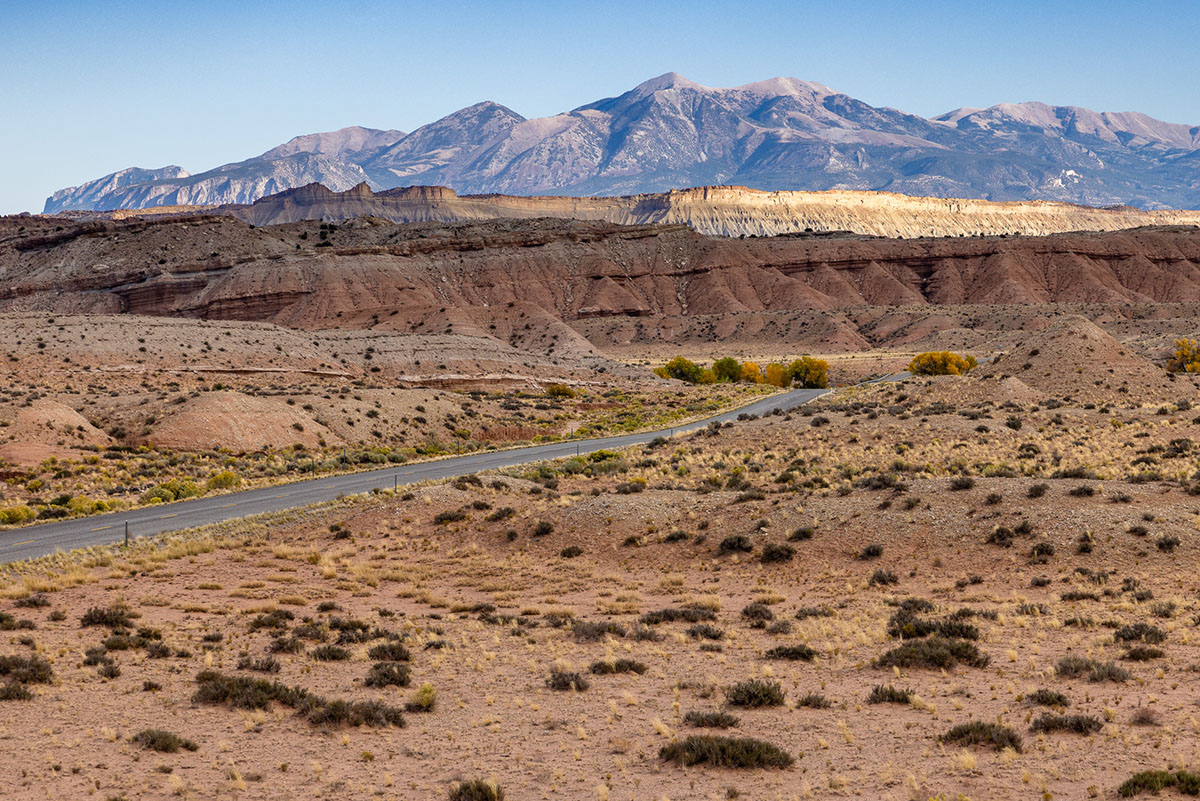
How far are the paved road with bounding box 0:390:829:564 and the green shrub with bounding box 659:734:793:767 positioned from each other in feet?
60.4

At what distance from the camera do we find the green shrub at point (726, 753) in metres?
11.7

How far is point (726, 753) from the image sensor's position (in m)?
11.8

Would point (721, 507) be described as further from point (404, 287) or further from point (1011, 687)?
point (404, 287)

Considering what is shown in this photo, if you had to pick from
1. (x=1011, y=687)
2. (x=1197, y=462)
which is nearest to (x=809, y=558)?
(x=1011, y=687)

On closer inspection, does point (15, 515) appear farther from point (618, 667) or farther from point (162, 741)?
point (618, 667)

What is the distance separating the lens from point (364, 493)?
104 ft

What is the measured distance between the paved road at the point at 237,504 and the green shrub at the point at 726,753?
18.4m

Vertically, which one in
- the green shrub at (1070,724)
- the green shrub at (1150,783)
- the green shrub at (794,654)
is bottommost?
the green shrub at (794,654)

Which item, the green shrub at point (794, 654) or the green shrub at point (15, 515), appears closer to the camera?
the green shrub at point (794, 654)

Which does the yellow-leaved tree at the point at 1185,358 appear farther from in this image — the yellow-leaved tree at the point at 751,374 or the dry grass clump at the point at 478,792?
the dry grass clump at the point at 478,792

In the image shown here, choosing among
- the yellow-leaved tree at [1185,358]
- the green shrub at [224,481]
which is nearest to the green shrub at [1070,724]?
the green shrub at [224,481]

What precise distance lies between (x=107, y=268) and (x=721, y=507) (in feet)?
352

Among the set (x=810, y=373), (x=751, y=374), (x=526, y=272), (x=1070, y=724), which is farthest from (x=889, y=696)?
(x=526, y=272)

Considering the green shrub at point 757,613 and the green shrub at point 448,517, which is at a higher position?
the green shrub at point 448,517
